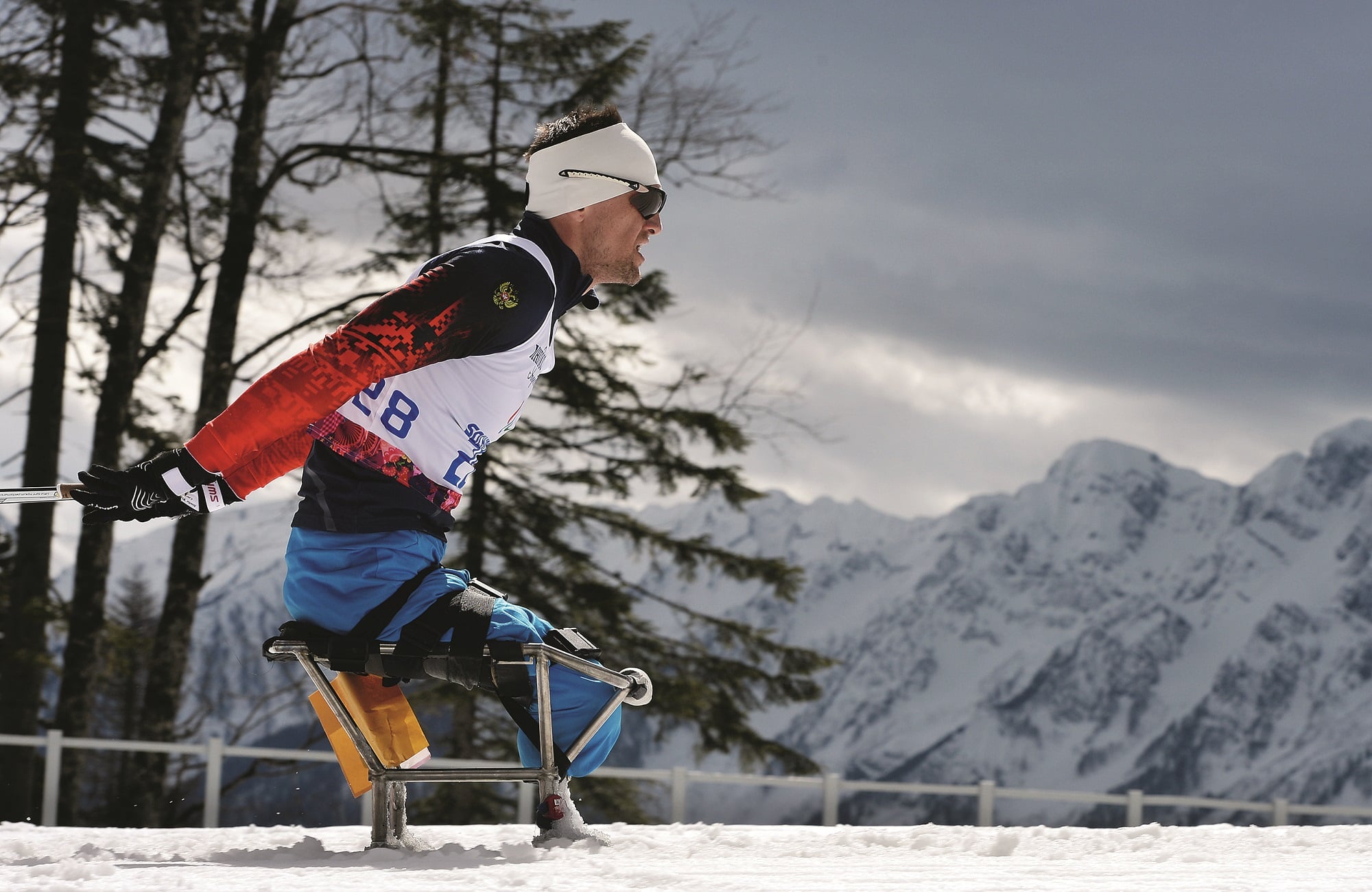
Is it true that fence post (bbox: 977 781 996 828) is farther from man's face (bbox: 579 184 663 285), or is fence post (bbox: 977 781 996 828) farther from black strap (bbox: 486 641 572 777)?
man's face (bbox: 579 184 663 285)

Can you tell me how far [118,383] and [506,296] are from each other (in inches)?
328

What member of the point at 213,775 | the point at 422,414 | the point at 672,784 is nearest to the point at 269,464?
the point at 422,414

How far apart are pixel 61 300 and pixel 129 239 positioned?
0.78 m

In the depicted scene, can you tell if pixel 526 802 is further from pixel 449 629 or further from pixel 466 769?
pixel 449 629

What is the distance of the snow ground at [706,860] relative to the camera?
2.00 metres

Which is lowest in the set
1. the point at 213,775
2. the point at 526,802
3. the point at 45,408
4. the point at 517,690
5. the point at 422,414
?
the point at 526,802

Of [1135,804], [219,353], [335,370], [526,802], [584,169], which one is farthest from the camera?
[219,353]

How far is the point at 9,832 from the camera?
9.56 feet

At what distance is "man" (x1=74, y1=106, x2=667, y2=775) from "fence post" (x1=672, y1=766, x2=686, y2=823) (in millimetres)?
6986

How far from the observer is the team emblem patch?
2285mm

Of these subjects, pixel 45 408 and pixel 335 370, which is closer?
pixel 335 370

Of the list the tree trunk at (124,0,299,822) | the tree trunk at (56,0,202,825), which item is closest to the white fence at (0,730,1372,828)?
the tree trunk at (56,0,202,825)

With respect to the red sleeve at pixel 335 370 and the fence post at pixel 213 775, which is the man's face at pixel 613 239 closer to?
the red sleeve at pixel 335 370

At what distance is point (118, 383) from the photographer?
9.69m
